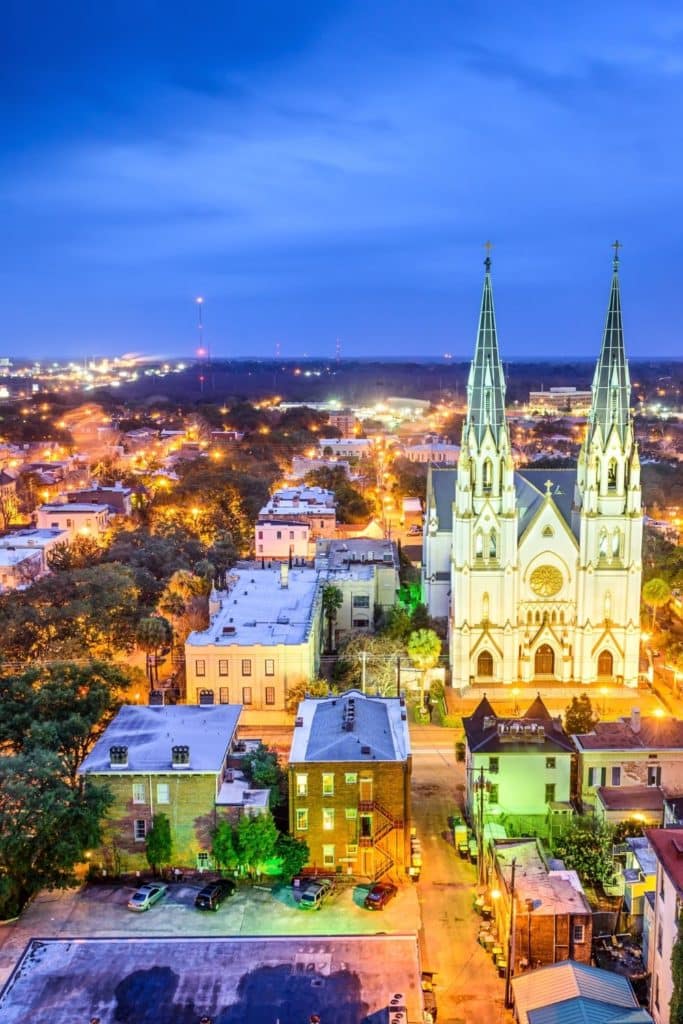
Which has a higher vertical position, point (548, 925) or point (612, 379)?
point (612, 379)

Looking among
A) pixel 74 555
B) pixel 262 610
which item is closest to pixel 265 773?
pixel 262 610

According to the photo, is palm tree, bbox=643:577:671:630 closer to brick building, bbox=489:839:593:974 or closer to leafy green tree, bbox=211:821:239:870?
brick building, bbox=489:839:593:974

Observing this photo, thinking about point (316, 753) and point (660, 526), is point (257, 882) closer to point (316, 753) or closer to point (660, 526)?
point (316, 753)

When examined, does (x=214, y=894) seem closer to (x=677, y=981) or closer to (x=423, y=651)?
(x=677, y=981)

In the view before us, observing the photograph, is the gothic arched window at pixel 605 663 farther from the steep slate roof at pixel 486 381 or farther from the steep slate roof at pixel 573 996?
the steep slate roof at pixel 573 996

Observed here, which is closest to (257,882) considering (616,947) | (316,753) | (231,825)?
(231,825)

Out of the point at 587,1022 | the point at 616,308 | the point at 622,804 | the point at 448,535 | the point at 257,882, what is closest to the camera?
the point at 587,1022

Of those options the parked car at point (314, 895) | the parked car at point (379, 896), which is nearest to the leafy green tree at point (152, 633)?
the parked car at point (314, 895)
